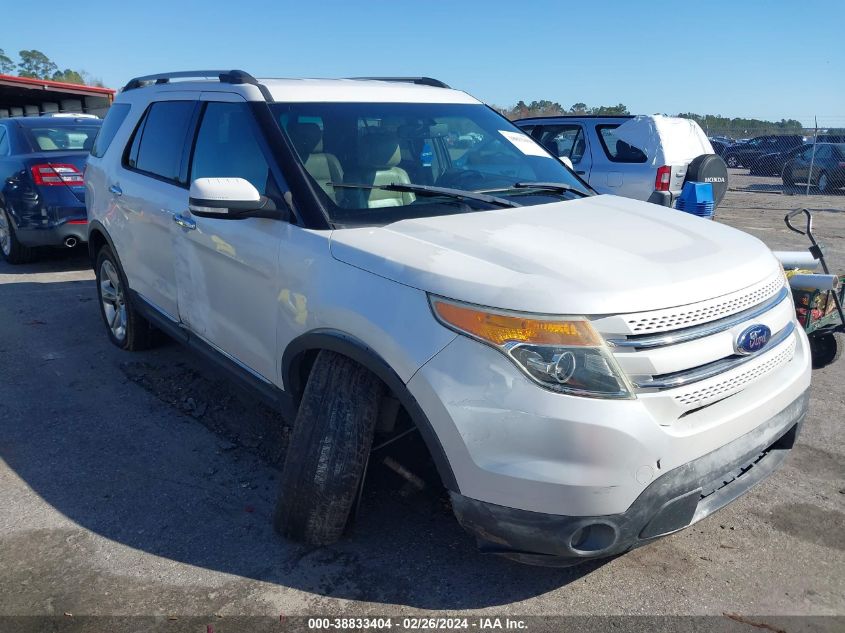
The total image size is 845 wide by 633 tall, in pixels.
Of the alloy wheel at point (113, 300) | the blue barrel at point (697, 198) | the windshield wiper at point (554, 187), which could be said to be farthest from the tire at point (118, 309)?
the blue barrel at point (697, 198)

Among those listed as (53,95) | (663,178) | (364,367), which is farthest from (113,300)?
(53,95)

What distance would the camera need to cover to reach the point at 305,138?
3.23 m

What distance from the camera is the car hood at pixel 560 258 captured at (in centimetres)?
227

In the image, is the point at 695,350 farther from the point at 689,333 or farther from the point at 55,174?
the point at 55,174

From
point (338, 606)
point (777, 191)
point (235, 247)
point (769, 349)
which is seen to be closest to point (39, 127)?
point (235, 247)

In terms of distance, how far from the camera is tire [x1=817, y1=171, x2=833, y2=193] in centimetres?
1875

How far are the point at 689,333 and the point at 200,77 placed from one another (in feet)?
10.3

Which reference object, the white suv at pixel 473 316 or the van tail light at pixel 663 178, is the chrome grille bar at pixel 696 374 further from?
the van tail light at pixel 663 178

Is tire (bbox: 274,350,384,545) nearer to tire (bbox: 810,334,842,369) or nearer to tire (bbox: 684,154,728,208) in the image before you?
tire (bbox: 810,334,842,369)

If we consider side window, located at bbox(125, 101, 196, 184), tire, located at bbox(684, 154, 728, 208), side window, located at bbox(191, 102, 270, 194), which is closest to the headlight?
side window, located at bbox(191, 102, 270, 194)

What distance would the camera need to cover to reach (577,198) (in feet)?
11.8

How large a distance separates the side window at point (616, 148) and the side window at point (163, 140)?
272 inches

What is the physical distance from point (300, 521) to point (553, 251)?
4.90ft

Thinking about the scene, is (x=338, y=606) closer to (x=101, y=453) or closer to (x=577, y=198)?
A: (x=101, y=453)
